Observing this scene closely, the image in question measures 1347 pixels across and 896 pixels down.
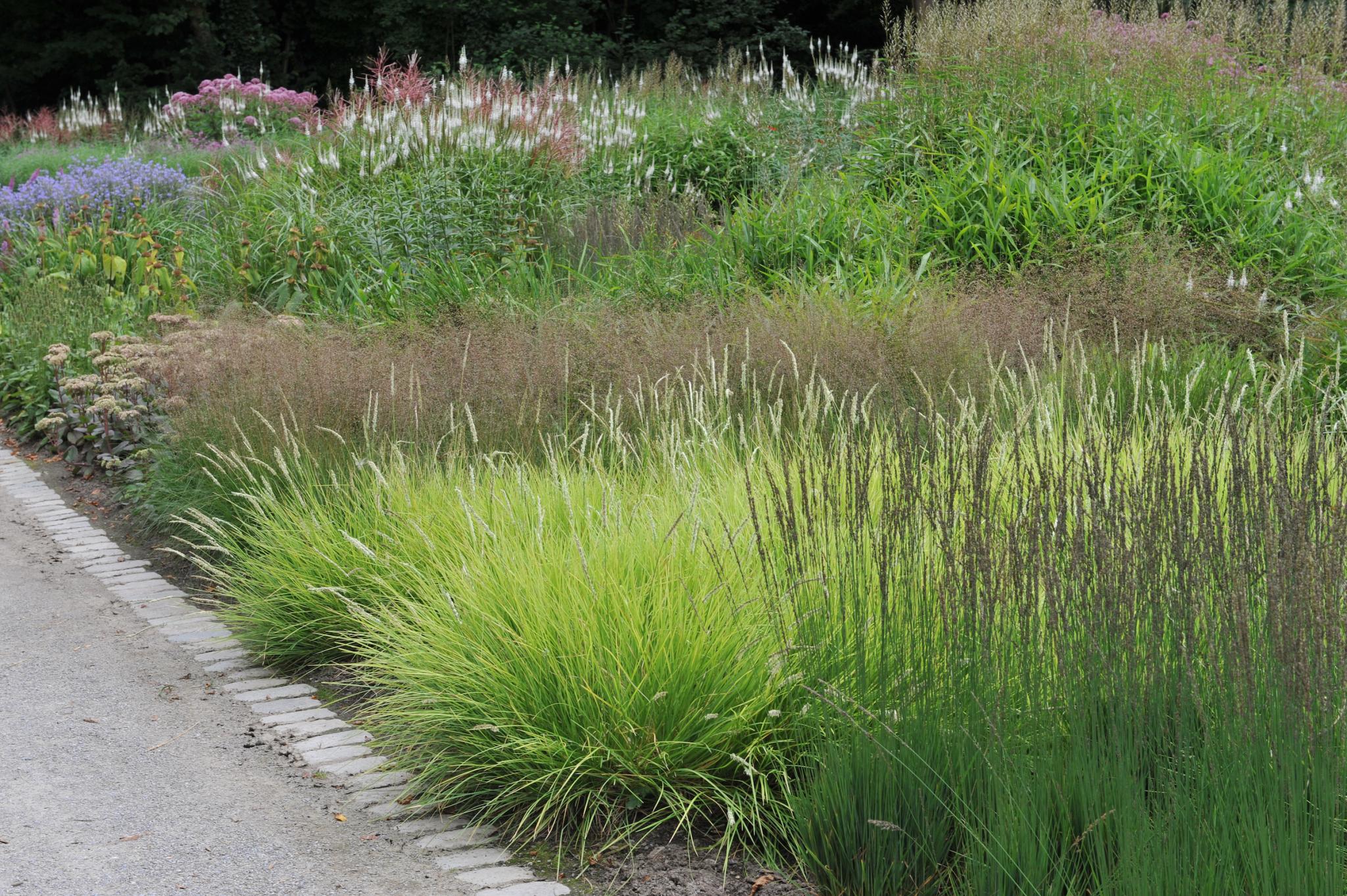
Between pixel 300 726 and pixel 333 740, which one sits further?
pixel 300 726

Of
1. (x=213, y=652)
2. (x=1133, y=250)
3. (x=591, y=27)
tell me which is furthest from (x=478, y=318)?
(x=591, y=27)

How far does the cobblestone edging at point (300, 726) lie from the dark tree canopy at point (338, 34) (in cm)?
1885

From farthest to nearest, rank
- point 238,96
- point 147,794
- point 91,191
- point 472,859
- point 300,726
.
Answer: point 238,96 < point 91,191 < point 300,726 < point 147,794 < point 472,859

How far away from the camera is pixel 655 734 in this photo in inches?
130

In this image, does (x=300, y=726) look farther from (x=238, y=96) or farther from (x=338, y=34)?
(x=338, y=34)

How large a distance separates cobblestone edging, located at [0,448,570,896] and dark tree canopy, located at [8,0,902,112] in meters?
18.8

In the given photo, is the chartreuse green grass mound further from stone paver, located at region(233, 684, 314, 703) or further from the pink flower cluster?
the pink flower cluster

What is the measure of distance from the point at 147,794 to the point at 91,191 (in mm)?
9832

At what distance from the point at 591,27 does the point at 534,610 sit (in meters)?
26.0

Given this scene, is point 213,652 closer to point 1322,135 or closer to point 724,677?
point 724,677

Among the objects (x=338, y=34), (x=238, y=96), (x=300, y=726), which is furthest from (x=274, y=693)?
(x=338, y=34)

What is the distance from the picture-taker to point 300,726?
417cm

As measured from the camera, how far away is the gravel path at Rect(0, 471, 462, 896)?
10.4 feet

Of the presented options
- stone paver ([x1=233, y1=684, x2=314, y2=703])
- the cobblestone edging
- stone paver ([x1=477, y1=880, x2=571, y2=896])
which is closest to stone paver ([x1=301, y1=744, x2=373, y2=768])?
Result: the cobblestone edging
